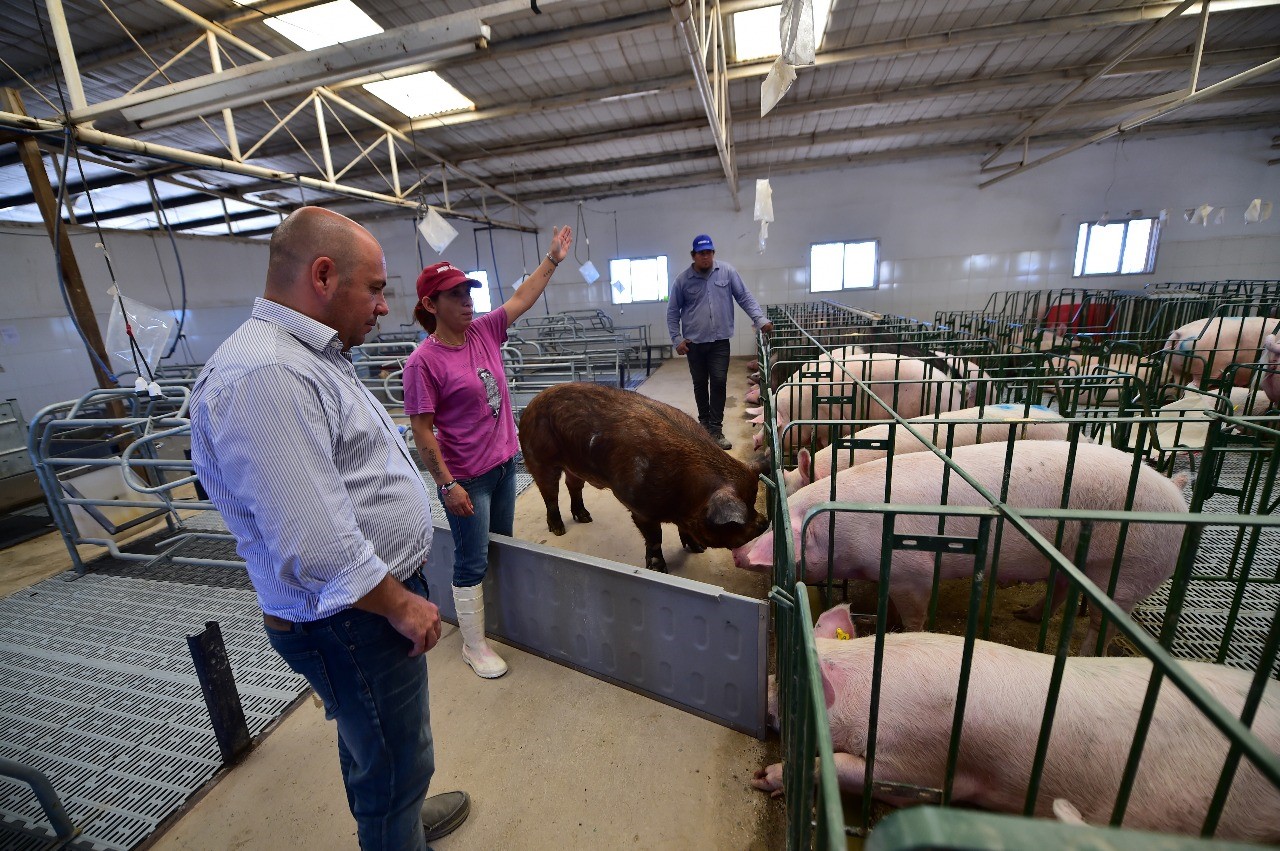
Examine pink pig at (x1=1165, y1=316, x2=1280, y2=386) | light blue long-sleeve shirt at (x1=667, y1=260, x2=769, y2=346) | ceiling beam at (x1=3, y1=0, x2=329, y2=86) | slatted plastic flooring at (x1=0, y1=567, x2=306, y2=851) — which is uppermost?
ceiling beam at (x1=3, y1=0, x2=329, y2=86)

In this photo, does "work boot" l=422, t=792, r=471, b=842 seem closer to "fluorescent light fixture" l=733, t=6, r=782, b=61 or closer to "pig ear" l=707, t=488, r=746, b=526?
"pig ear" l=707, t=488, r=746, b=526

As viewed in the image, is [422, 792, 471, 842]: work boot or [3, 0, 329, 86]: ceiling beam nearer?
[422, 792, 471, 842]: work boot

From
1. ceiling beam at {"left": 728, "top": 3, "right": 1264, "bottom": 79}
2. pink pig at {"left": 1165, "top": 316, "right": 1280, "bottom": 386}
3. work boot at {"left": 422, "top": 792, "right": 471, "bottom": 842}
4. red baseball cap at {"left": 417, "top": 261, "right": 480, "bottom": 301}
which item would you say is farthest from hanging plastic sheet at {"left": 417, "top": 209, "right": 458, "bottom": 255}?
pink pig at {"left": 1165, "top": 316, "right": 1280, "bottom": 386}

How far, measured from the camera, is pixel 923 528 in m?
2.32

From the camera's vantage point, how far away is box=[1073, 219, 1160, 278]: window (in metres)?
11.6

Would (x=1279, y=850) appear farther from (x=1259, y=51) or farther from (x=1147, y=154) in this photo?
(x=1147, y=154)

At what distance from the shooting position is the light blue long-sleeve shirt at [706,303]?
5.39 m

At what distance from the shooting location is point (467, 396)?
2.34m

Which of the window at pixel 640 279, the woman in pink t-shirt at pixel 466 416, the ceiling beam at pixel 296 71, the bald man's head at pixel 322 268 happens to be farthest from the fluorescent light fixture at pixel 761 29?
the window at pixel 640 279

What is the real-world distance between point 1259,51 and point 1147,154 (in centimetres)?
519

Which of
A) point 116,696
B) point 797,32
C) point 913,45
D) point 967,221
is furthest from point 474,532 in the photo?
point 967,221

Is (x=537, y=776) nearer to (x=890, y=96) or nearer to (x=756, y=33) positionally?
(x=756, y=33)

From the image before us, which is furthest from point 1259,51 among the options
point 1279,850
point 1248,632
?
point 1279,850

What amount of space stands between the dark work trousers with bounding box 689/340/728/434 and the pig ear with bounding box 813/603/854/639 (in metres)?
3.61
